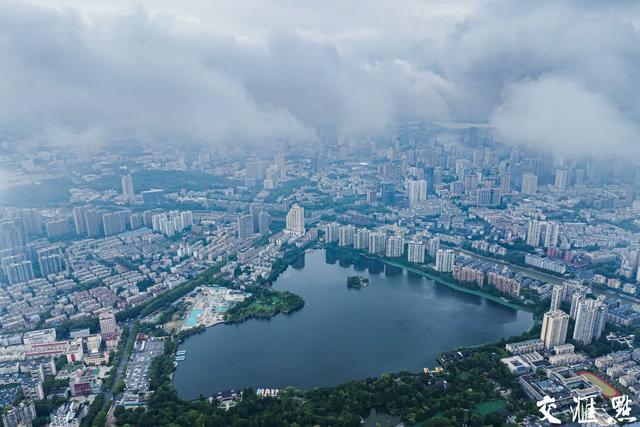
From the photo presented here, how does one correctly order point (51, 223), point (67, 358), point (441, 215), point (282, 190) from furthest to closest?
point (282, 190) < point (441, 215) < point (51, 223) < point (67, 358)

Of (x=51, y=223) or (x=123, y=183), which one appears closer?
(x=51, y=223)

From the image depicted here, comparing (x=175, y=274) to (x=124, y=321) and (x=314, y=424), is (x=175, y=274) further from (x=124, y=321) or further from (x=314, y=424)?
(x=314, y=424)

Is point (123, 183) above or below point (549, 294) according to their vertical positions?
above

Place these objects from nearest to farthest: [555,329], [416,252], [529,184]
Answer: [555,329] < [416,252] < [529,184]

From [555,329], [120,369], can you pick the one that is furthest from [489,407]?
[120,369]

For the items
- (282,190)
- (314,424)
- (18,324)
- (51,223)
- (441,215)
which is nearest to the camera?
(314,424)

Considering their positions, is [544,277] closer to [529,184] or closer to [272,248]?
[272,248]

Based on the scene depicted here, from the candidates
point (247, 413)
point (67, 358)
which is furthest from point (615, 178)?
point (67, 358)

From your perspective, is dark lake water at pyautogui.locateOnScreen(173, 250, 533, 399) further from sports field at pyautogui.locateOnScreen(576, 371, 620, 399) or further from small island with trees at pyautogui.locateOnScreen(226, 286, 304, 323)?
sports field at pyautogui.locateOnScreen(576, 371, 620, 399)
